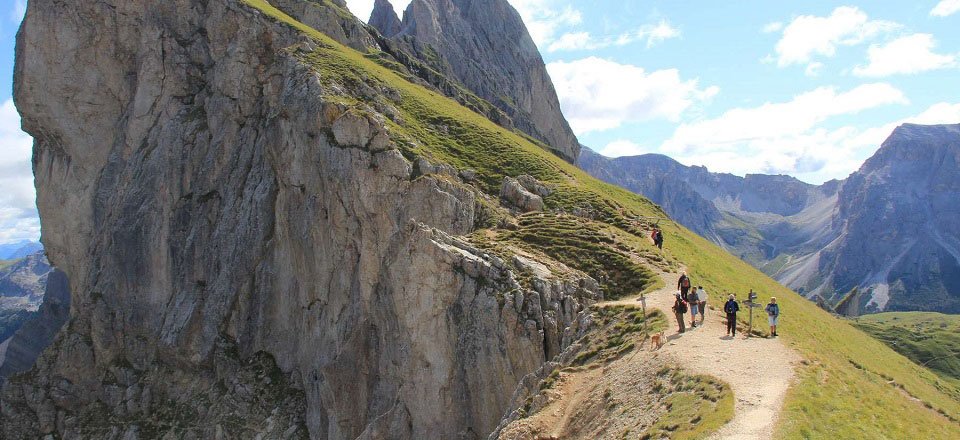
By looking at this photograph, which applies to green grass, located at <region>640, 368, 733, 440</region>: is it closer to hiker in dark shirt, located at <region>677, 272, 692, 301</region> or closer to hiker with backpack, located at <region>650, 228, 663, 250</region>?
hiker in dark shirt, located at <region>677, 272, 692, 301</region>

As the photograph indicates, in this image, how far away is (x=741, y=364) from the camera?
24.6 metres

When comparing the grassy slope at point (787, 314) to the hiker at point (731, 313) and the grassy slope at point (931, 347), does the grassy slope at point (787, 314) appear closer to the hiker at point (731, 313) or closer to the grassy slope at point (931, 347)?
the hiker at point (731, 313)

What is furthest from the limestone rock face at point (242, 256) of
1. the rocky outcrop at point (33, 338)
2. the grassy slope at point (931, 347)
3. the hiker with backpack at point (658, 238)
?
the grassy slope at point (931, 347)

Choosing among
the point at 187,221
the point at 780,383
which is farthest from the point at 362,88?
the point at 780,383

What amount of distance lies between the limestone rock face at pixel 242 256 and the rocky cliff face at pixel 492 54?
7091 centimetres

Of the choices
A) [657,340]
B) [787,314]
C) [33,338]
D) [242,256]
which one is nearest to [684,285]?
[657,340]

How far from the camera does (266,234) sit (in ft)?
214

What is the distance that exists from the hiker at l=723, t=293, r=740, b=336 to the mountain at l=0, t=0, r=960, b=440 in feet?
4.66

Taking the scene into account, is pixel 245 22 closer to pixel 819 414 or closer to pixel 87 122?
pixel 87 122

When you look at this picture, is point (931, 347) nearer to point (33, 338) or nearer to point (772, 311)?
point (772, 311)

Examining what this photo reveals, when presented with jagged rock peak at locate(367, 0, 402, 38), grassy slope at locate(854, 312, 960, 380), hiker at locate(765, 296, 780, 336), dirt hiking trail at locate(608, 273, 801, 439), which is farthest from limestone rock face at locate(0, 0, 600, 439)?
grassy slope at locate(854, 312, 960, 380)

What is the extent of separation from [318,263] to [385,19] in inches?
5285

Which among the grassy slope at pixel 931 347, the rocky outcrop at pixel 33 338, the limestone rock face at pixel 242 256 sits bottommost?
the rocky outcrop at pixel 33 338

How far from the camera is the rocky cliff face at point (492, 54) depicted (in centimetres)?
15412
